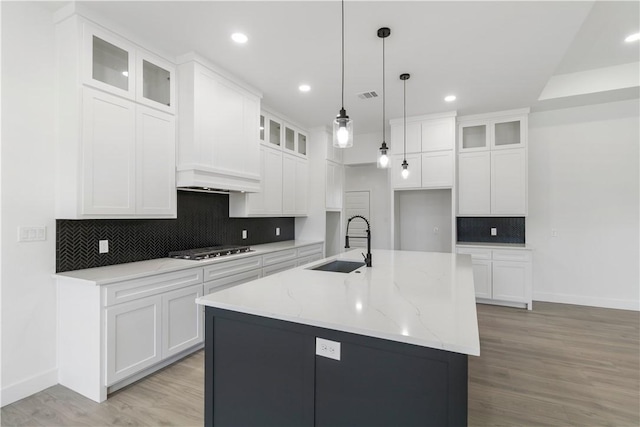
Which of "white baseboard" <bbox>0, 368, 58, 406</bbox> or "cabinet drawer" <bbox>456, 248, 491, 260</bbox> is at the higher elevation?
"cabinet drawer" <bbox>456, 248, 491, 260</bbox>

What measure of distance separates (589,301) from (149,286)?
5622 millimetres

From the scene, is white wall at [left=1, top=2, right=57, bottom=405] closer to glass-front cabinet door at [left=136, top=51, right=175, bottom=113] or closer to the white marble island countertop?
glass-front cabinet door at [left=136, top=51, right=175, bottom=113]

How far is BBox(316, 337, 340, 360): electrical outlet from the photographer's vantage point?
1353 mm

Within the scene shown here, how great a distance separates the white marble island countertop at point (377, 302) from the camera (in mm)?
1228

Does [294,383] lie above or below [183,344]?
above

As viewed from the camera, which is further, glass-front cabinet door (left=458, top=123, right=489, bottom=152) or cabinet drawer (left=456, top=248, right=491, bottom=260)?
glass-front cabinet door (left=458, top=123, right=489, bottom=152)

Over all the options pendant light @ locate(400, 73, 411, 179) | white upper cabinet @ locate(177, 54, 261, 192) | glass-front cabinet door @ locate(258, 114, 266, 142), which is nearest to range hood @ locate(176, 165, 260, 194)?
white upper cabinet @ locate(177, 54, 261, 192)

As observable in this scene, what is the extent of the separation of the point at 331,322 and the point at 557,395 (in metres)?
2.16

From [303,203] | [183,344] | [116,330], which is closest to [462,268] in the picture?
[183,344]

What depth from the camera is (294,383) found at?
145 centimetres

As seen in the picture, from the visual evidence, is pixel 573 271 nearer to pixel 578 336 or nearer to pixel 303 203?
pixel 578 336

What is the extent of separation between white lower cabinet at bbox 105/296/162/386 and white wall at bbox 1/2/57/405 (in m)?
0.58

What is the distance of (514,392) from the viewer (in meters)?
2.33

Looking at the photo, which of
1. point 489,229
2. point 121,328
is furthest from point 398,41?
point 489,229
